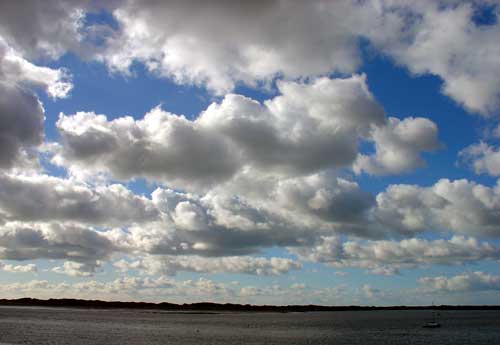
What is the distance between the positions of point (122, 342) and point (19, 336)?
22305 mm

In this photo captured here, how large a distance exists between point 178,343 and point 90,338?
18360mm

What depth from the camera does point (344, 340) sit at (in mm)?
101750

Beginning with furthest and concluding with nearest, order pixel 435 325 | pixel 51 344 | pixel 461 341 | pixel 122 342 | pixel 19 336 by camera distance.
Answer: pixel 435 325 < pixel 461 341 < pixel 19 336 < pixel 122 342 < pixel 51 344

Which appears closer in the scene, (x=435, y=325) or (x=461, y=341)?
(x=461, y=341)

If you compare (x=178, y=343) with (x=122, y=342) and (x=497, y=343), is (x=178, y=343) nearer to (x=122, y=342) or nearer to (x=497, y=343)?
(x=122, y=342)

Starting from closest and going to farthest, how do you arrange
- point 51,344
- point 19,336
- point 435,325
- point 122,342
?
point 51,344
point 122,342
point 19,336
point 435,325

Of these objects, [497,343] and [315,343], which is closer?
[315,343]

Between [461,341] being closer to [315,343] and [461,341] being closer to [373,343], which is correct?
[373,343]

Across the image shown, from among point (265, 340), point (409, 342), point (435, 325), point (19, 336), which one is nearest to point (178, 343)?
point (265, 340)

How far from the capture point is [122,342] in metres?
90.9

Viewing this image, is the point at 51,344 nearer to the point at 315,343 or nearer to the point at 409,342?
the point at 315,343

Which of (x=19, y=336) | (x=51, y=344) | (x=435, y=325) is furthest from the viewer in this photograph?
(x=435, y=325)

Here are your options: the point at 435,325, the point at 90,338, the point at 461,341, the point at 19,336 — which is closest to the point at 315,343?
the point at 461,341

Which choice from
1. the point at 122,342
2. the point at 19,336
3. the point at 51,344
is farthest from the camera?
the point at 19,336
